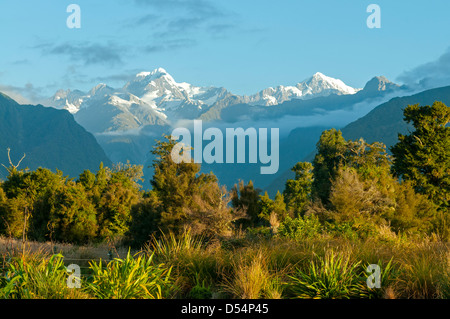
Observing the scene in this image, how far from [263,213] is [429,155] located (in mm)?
27533

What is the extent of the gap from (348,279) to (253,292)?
1658 millimetres

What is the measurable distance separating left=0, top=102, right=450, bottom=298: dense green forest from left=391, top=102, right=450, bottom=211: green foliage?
0.28 feet

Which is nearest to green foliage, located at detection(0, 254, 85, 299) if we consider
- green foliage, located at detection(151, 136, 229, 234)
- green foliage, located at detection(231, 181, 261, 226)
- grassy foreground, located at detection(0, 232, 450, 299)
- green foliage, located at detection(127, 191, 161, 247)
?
grassy foreground, located at detection(0, 232, 450, 299)

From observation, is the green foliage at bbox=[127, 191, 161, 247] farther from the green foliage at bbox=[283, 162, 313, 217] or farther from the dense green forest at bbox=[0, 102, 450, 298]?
the green foliage at bbox=[283, 162, 313, 217]

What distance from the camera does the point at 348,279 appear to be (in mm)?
7863

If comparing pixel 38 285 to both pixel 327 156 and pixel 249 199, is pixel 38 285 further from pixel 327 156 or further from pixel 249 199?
pixel 249 199

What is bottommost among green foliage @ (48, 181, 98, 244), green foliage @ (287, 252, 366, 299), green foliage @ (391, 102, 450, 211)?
green foliage @ (48, 181, 98, 244)

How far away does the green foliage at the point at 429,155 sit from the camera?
1523 inches

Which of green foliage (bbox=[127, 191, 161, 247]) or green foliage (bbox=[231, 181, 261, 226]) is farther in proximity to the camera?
green foliage (bbox=[231, 181, 261, 226])

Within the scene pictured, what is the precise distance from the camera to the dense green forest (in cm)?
906

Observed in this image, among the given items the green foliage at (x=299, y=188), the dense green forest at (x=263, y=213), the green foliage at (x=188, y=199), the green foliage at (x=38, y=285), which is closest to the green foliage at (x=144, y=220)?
the dense green forest at (x=263, y=213)

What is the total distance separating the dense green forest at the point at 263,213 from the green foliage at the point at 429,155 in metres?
0.09
